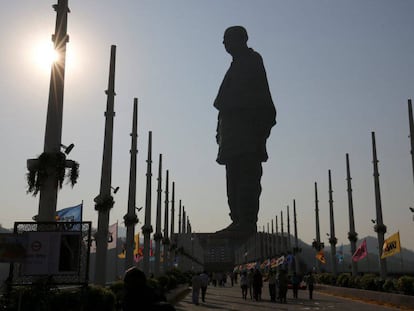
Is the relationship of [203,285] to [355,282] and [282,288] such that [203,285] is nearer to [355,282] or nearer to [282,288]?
[282,288]

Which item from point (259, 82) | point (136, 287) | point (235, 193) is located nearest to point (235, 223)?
point (235, 193)

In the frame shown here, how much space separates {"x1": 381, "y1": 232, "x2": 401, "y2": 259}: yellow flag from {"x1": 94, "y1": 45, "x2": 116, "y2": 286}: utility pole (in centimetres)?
1834

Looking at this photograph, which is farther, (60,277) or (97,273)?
(97,273)

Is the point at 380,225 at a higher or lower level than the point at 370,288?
higher

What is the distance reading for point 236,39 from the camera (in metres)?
128

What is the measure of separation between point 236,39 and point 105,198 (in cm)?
11085

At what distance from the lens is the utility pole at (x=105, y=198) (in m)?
22.0

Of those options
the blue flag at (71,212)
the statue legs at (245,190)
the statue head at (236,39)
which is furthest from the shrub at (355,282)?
the statue head at (236,39)

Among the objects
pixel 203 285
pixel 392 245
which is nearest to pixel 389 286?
pixel 392 245

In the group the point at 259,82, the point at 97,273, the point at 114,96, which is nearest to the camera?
the point at 97,273

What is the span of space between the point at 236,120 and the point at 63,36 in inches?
4451

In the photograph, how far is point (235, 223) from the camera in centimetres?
13012

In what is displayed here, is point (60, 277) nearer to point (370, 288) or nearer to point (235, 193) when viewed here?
point (370, 288)

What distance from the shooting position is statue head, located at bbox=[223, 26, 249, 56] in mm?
128000
